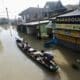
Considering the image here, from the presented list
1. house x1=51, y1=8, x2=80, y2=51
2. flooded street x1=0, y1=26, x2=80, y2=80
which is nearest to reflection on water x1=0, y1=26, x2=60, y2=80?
flooded street x1=0, y1=26, x2=80, y2=80

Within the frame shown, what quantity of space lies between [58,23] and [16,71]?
8548 millimetres

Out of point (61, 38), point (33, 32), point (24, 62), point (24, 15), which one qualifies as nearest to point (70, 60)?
point (24, 62)

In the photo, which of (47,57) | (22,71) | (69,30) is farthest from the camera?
(69,30)

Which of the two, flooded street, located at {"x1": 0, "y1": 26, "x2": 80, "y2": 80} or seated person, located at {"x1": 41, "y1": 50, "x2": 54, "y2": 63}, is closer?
flooded street, located at {"x1": 0, "y1": 26, "x2": 80, "y2": 80}

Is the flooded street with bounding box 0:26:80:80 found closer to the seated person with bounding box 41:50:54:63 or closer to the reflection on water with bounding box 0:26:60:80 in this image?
the reflection on water with bounding box 0:26:60:80

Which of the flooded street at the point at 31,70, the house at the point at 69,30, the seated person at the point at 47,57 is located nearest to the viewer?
the flooded street at the point at 31,70

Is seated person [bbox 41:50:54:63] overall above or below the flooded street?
above

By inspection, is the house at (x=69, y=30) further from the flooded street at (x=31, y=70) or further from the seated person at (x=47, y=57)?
the seated person at (x=47, y=57)

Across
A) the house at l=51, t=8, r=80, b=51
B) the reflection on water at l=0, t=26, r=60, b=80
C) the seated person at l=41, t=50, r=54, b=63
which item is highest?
the house at l=51, t=8, r=80, b=51

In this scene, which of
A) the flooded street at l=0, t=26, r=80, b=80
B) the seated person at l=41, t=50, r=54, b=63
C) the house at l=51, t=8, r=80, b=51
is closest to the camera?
the flooded street at l=0, t=26, r=80, b=80

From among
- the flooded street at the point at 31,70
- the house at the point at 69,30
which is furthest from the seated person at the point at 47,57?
the house at the point at 69,30

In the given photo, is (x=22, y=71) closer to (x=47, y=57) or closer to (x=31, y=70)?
(x=31, y=70)

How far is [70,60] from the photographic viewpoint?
13.2 metres

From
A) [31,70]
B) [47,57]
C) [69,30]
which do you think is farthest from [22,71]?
[69,30]
